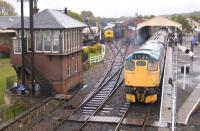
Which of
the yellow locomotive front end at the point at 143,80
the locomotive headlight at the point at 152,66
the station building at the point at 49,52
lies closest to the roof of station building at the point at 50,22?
the station building at the point at 49,52

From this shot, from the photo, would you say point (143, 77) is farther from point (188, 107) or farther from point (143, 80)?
point (188, 107)

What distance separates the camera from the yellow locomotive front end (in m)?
20.5

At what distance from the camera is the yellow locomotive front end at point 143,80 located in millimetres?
20547

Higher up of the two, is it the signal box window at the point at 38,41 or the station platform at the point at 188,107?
the signal box window at the point at 38,41

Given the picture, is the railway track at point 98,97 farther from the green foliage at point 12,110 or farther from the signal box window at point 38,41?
the signal box window at point 38,41

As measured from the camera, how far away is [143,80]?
20578mm

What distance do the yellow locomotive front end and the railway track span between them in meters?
2.01

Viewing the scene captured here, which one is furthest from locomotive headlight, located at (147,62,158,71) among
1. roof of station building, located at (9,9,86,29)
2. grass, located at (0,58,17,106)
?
grass, located at (0,58,17,106)

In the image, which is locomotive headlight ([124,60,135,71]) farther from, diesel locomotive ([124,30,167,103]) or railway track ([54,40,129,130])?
railway track ([54,40,129,130])

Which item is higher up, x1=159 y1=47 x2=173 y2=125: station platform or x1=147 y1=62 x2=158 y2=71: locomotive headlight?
x1=147 y1=62 x2=158 y2=71: locomotive headlight

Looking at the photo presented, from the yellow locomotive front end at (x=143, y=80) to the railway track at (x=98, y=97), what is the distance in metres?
2.01

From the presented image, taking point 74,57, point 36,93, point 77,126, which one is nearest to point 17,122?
point 77,126

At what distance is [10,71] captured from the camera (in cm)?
3766

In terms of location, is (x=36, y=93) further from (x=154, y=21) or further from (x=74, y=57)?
(x=154, y=21)
